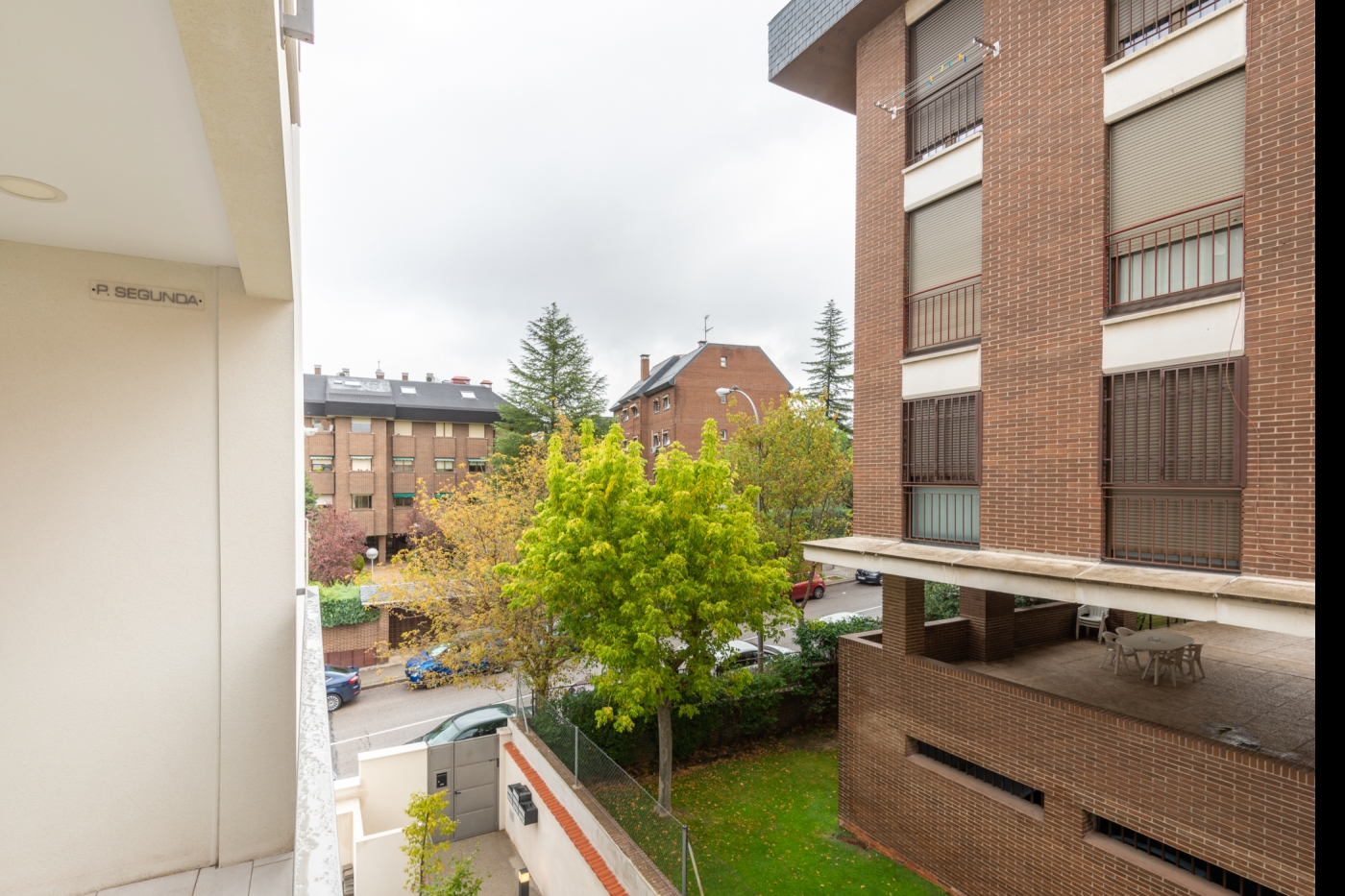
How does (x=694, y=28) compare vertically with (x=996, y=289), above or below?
above

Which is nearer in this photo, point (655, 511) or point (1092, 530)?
point (1092, 530)

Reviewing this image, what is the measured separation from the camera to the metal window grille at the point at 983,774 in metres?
8.24

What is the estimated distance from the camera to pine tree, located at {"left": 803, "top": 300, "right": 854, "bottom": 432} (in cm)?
4053

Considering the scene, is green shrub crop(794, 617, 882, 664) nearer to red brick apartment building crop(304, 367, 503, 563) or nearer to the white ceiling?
the white ceiling

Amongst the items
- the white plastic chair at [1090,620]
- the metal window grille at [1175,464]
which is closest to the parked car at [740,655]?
the white plastic chair at [1090,620]

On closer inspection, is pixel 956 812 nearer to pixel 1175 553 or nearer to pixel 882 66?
pixel 1175 553

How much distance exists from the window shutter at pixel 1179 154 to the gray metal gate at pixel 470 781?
13190 millimetres

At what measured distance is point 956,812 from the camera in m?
8.74

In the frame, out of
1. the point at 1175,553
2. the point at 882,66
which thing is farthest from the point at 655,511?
the point at 882,66

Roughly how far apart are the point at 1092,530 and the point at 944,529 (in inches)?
77.9

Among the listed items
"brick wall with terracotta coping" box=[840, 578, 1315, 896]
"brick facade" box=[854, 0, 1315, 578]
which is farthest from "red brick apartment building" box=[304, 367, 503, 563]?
"brick facade" box=[854, 0, 1315, 578]

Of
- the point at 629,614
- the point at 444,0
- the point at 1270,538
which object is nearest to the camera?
the point at 1270,538

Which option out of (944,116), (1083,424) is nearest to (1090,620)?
(1083,424)

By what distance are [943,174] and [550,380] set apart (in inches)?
1086
